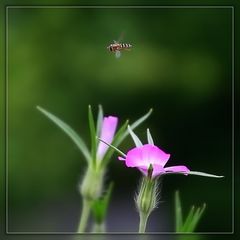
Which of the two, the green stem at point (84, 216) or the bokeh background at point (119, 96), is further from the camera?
the bokeh background at point (119, 96)

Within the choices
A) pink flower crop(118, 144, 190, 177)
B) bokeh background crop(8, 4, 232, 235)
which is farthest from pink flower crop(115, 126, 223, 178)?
bokeh background crop(8, 4, 232, 235)

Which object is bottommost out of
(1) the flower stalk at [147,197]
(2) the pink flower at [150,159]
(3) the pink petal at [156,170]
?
(1) the flower stalk at [147,197]

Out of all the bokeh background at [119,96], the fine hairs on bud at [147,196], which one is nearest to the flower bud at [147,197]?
the fine hairs on bud at [147,196]

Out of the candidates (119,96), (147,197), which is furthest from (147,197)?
(119,96)

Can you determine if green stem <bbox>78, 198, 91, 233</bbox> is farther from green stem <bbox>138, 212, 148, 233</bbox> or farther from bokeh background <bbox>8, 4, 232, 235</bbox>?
bokeh background <bbox>8, 4, 232, 235</bbox>

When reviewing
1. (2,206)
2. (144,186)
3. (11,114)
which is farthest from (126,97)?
(144,186)

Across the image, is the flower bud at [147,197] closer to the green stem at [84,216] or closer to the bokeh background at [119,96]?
the green stem at [84,216]

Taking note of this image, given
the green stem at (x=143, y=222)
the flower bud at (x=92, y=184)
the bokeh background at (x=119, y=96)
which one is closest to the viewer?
the green stem at (x=143, y=222)

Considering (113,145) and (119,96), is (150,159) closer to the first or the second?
(113,145)
